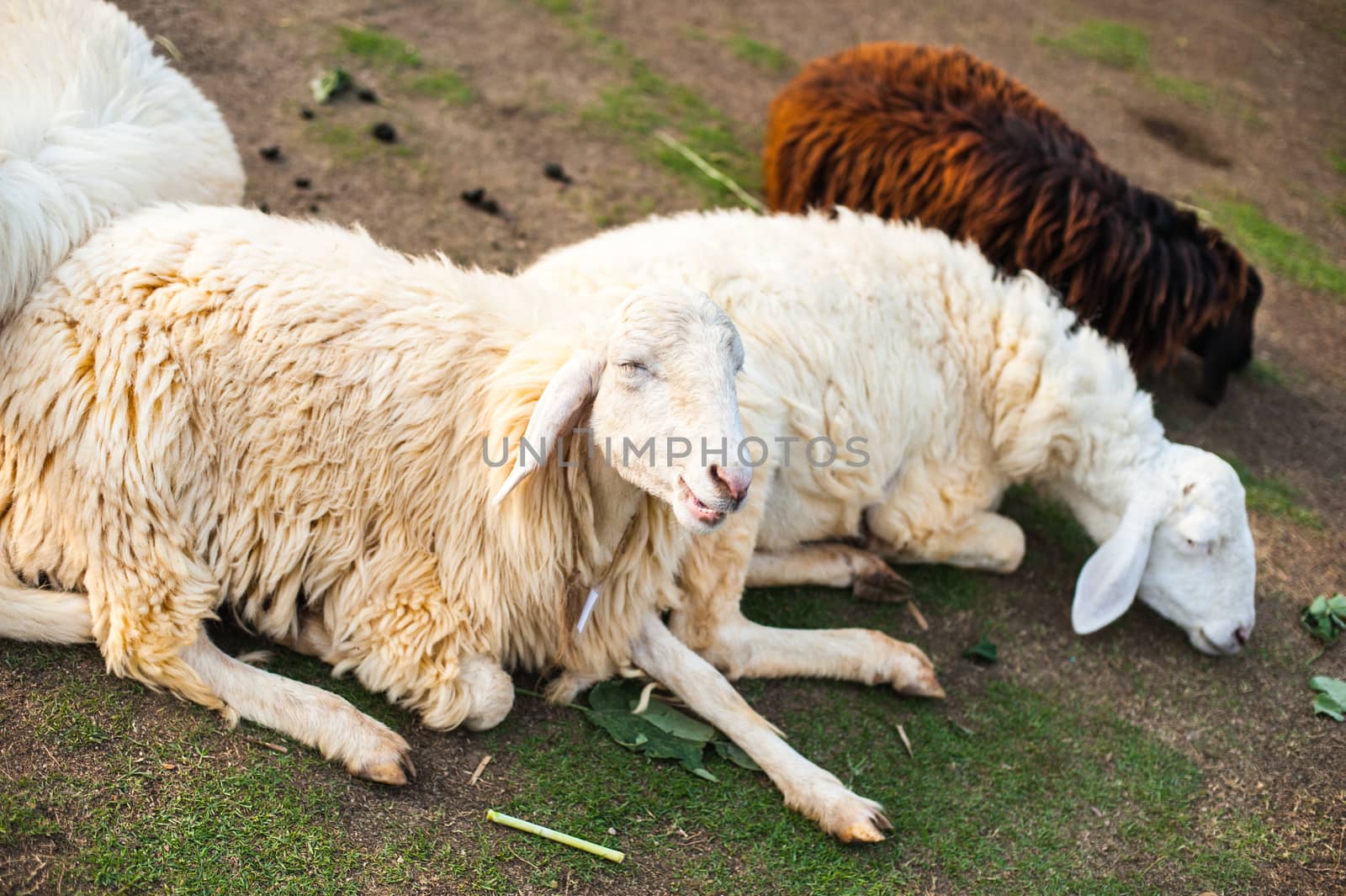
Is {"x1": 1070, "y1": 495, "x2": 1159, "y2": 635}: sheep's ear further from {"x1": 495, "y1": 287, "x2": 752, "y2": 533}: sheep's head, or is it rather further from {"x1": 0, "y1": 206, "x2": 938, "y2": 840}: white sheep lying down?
{"x1": 495, "y1": 287, "x2": 752, "y2": 533}: sheep's head

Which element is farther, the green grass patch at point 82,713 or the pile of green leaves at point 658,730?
the pile of green leaves at point 658,730

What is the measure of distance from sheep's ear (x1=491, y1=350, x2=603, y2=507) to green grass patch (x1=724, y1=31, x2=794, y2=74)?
225 inches

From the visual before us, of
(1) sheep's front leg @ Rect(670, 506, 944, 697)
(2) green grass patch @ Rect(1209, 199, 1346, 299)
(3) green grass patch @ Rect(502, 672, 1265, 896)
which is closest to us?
(3) green grass patch @ Rect(502, 672, 1265, 896)

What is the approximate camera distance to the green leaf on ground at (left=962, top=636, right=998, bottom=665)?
13.8ft

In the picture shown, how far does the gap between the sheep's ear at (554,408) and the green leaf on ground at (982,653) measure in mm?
2138

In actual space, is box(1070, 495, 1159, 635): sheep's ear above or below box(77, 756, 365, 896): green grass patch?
above

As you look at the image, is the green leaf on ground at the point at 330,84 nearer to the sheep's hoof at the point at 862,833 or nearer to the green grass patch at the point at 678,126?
the green grass patch at the point at 678,126

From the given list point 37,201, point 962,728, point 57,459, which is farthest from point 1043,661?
point 37,201

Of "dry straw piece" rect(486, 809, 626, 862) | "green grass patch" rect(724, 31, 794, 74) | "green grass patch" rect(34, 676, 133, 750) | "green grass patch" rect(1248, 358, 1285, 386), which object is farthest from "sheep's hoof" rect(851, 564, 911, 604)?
"green grass patch" rect(724, 31, 794, 74)

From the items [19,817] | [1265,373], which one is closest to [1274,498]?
[1265,373]

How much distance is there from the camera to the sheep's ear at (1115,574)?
4.13 metres

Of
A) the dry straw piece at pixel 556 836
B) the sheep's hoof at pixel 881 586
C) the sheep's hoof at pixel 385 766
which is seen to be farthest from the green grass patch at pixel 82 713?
the sheep's hoof at pixel 881 586

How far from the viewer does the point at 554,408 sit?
111 inches

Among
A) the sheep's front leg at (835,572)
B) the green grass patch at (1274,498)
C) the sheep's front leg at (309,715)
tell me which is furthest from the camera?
→ the green grass patch at (1274,498)
